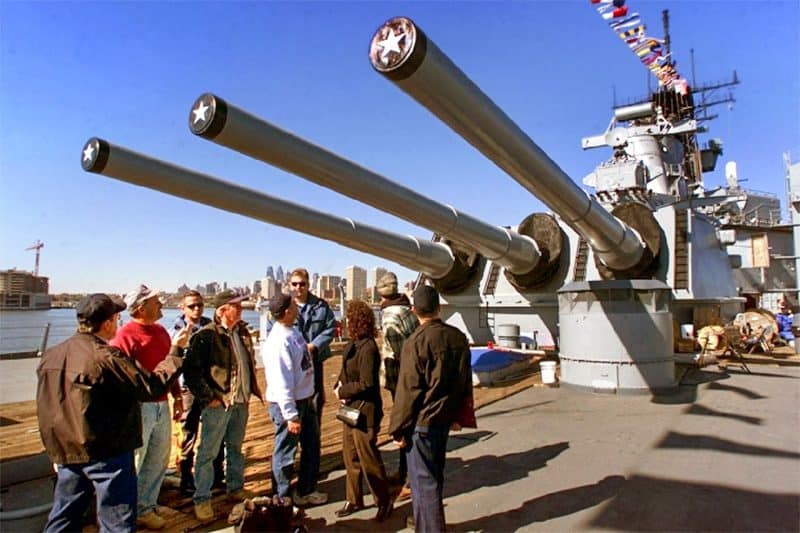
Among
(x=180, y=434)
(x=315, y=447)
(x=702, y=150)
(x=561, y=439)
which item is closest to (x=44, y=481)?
(x=180, y=434)

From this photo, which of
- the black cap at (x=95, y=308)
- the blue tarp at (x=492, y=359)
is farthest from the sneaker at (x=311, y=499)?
the blue tarp at (x=492, y=359)

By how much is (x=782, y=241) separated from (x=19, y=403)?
40.9 m

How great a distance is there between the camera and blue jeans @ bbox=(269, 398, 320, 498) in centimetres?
356

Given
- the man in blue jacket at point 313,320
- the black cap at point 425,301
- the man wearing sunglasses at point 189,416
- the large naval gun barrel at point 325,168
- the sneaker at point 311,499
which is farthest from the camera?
the man in blue jacket at point 313,320

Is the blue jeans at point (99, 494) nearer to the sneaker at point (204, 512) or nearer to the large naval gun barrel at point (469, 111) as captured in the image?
the sneaker at point (204, 512)

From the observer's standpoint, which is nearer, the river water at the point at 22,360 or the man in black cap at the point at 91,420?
the man in black cap at the point at 91,420

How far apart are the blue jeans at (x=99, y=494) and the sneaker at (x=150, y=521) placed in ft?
2.66

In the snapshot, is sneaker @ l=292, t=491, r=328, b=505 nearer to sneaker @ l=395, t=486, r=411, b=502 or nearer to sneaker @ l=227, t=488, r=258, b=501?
sneaker @ l=227, t=488, r=258, b=501

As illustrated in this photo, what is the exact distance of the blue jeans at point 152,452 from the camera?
3391 mm

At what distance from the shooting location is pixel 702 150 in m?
27.0

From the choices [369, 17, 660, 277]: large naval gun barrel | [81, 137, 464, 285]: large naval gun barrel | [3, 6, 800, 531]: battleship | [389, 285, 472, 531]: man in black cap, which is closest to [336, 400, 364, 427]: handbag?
[389, 285, 472, 531]: man in black cap

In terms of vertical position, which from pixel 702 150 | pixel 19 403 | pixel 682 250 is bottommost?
pixel 19 403

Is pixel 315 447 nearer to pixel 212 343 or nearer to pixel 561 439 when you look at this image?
pixel 212 343

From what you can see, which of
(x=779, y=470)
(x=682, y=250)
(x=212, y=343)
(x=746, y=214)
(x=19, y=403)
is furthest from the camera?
(x=746, y=214)
